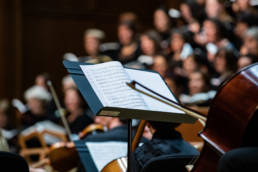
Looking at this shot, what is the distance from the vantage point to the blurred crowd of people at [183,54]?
510 cm

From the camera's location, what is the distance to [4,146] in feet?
7.89

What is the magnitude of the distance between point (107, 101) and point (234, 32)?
451 centimetres

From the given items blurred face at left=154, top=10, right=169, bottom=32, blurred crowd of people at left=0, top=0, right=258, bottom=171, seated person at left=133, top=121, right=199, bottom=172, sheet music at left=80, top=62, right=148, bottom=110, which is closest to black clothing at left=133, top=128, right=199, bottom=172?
seated person at left=133, top=121, right=199, bottom=172

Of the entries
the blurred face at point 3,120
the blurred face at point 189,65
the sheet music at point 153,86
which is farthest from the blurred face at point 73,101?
the sheet music at point 153,86

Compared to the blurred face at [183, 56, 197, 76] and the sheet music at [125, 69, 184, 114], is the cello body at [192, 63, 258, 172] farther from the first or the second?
the blurred face at [183, 56, 197, 76]

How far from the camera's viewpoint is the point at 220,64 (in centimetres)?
538

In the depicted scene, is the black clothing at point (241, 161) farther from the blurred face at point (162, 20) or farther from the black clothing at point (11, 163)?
the blurred face at point (162, 20)

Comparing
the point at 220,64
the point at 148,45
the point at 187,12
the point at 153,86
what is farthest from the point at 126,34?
the point at 153,86

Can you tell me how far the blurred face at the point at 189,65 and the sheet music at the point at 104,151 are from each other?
286 cm

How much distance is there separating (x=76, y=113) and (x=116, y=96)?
3019 mm

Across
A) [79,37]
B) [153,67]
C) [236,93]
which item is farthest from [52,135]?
[79,37]

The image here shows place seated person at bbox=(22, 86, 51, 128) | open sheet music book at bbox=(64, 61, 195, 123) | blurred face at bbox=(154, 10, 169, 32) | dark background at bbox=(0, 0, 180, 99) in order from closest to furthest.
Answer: open sheet music book at bbox=(64, 61, 195, 123)
seated person at bbox=(22, 86, 51, 128)
blurred face at bbox=(154, 10, 169, 32)
dark background at bbox=(0, 0, 180, 99)

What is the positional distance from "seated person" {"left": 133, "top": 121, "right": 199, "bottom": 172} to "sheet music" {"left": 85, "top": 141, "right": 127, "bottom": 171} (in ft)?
1.04

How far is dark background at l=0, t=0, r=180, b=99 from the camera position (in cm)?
828
